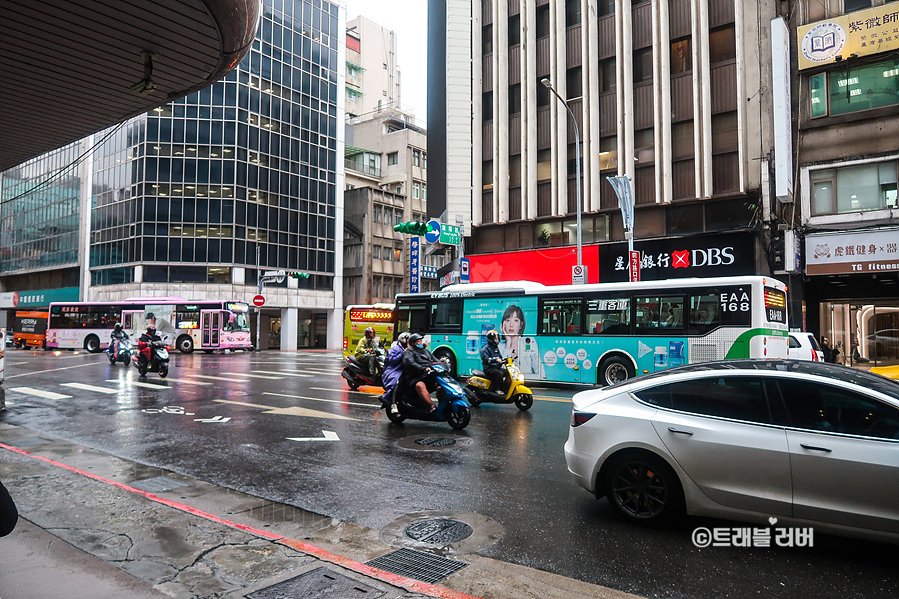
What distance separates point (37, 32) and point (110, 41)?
2.06ft

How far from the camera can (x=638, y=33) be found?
83.8ft

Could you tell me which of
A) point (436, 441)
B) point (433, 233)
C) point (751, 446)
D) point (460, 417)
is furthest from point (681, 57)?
point (751, 446)

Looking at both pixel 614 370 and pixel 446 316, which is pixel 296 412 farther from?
pixel 614 370

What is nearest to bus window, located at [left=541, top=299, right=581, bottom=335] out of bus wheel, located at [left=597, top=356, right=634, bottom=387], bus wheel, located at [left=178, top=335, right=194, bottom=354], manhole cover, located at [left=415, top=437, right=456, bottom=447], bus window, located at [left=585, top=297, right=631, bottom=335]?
bus window, located at [left=585, top=297, right=631, bottom=335]

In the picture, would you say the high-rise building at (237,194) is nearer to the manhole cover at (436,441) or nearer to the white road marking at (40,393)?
the white road marking at (40,393)

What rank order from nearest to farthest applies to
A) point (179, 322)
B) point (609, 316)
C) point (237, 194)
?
point (609, 316) → point (179, 322) → point (237, 194)

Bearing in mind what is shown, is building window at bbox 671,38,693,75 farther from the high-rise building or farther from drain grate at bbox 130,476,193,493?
the high-rise building

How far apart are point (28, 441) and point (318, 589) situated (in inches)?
309

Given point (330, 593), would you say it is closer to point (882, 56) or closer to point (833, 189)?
point (833, 189)

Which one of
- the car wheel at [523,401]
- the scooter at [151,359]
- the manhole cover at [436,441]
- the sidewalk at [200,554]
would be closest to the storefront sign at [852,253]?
the car wheel at [523,401]

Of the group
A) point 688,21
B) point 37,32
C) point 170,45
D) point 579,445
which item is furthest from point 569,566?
point 688,21

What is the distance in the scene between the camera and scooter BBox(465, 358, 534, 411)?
12.2 metres

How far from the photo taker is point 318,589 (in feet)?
13.1

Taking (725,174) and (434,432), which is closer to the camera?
(434,432)
